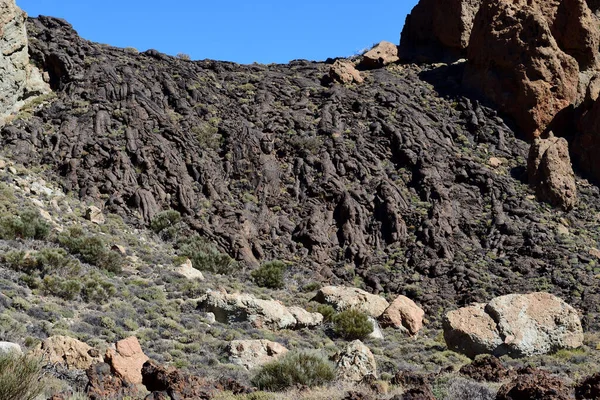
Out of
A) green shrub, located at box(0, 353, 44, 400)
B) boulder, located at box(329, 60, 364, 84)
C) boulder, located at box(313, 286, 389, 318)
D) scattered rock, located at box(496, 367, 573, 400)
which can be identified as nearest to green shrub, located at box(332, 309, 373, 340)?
boulder, located at box(313, 286, 389, 318)

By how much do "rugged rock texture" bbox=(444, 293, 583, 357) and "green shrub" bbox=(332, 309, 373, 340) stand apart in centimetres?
267

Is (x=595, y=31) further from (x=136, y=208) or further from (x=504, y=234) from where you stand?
(x=136, y=208)

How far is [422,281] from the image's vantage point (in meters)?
27.8

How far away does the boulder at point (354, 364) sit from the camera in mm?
13500

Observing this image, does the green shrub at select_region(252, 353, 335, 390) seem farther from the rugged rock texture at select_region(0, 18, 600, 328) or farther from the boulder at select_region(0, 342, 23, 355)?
the rugged rock texture at select_region(0, 18, 600, 328)

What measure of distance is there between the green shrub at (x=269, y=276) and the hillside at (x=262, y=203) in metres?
0.30

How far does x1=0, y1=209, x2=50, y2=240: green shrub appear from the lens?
21.1m

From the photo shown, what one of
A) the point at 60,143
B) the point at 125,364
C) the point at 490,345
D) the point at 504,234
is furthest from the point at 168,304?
the point at 504,234

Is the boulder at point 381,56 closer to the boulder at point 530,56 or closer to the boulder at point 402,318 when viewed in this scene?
the boulder at point 530,56

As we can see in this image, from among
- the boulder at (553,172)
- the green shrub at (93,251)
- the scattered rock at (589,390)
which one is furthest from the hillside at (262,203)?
the scattered rock at (589,390)

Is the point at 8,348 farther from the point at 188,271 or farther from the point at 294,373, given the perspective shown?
the point at 188,271

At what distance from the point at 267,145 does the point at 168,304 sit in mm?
16755

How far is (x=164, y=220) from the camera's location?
93.3ft

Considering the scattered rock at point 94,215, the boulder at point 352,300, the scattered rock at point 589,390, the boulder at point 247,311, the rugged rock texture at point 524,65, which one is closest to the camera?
the scattered rock at point 589,390
